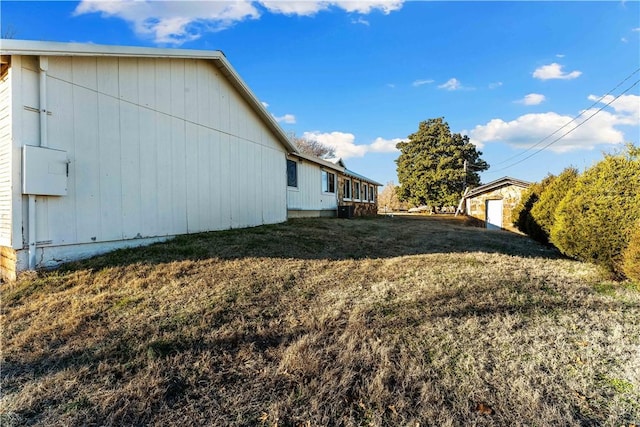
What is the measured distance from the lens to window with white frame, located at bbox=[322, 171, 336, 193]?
15.9 metres

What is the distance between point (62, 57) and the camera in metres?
5.10

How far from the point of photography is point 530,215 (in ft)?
37.1

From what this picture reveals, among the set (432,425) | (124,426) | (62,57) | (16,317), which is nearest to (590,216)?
(432,425)

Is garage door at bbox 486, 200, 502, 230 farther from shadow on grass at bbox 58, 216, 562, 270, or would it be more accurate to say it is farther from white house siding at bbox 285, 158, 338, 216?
white house siding at bbox 285, 158, 338, 216

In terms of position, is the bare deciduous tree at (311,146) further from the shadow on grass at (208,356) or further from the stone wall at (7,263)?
the shadow on grass at (208,356)

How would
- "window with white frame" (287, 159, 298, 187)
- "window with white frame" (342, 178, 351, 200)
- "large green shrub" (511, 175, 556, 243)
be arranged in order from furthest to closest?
"window with white frame" (342, 178, 351, 200) < "window with white frame" (287, 159, 298, 187) < "large green shrub" (511, 175, 556, 243)

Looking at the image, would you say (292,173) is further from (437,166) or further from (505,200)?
(437,166)

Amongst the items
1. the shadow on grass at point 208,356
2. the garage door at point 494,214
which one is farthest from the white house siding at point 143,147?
the garage door at point 494,214

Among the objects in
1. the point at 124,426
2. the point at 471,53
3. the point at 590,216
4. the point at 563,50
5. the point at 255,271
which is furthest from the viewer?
the point at 471,53

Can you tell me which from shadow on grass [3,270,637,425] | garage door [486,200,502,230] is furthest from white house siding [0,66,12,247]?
garage door [486,200,502,230]

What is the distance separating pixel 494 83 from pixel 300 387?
1514 centimetres

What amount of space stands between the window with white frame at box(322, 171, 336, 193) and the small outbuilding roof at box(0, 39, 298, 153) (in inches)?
199

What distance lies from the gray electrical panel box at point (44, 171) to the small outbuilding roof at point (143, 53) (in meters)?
1.40

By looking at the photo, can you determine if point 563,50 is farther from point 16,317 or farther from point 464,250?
point 16,317
